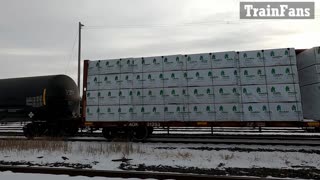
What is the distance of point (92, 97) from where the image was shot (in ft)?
51.0

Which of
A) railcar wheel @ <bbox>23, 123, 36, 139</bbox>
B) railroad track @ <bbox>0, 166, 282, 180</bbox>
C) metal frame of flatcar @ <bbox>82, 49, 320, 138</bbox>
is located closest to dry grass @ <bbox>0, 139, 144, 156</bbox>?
metal frame of flatcar @ <bbox>82, 49, 320, 138</bbox>

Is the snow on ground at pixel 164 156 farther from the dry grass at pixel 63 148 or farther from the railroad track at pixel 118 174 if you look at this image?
the railroad track at pixel 118 174

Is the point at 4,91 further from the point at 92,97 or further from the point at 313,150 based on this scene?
the point at 313,150

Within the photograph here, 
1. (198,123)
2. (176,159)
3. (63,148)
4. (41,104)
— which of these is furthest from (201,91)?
(41,104)

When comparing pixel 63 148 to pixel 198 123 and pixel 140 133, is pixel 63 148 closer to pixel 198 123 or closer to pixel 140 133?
pixel 140 133

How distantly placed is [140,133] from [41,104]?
652cm

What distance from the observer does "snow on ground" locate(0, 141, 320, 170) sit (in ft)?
30.0

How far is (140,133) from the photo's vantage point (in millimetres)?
15141

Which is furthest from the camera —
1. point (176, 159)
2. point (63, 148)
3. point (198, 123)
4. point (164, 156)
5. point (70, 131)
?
point (70, 131)

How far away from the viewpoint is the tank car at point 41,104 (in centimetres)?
1748

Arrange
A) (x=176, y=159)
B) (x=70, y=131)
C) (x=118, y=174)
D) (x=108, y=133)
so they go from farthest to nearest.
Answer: (x=70, y=131) → (x=108, y=133) → (x=176, y=159) → (x=118, y=174)

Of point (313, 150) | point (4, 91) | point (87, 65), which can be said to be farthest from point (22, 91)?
point (313, 150)

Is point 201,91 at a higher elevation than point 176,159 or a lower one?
higher

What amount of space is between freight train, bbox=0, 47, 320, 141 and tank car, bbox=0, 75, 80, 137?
2.85 metres
